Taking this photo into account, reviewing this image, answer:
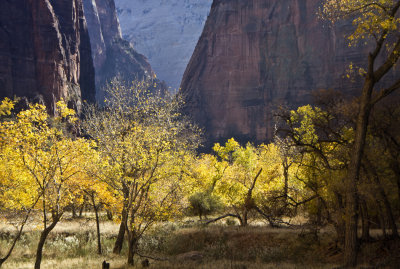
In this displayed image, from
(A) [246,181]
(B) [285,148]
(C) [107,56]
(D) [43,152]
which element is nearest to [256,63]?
(A) [246,181]

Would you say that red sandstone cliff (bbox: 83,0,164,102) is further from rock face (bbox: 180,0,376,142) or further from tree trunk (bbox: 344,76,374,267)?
tree trunk (bbox: 344,76,374,267)

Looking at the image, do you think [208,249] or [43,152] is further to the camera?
[208,249]

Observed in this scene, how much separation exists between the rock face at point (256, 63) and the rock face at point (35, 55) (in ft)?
109

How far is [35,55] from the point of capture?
80.7 m

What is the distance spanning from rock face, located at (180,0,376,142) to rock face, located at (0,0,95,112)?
33.3 m

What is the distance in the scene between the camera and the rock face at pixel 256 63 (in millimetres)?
94562

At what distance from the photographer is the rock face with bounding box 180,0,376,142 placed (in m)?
94.6

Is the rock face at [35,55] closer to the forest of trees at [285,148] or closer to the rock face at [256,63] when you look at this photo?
the rock face at [256,63]

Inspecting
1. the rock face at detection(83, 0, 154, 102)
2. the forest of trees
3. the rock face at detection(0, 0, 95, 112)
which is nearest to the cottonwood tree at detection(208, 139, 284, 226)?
the forest of trees

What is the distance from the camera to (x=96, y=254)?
19.4m

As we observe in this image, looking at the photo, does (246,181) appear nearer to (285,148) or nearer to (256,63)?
(285,148)

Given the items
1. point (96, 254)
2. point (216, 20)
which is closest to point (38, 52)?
point (216, 20)

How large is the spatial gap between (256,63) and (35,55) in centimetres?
6288

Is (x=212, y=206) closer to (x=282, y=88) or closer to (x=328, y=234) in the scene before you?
(x=328, y=234)
